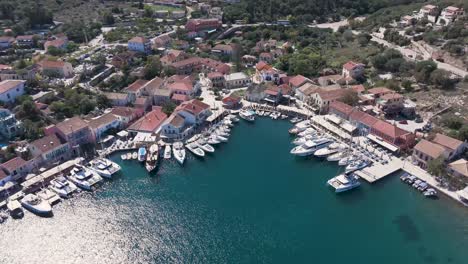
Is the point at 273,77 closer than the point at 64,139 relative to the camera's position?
No

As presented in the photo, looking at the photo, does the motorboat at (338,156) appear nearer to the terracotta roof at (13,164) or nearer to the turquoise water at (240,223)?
the turquoise water at (240,223)

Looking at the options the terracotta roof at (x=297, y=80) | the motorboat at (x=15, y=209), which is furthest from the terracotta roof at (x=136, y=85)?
the motorboat at (x=15, y=209)

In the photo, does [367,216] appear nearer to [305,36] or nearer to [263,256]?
[263,256]

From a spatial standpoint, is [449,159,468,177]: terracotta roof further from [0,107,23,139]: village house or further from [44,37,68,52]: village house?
[44,37,68,52]: village house

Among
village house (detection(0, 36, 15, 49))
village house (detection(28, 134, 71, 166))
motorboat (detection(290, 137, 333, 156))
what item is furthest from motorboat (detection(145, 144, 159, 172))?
village house (detection(0, 36, 15, 49))

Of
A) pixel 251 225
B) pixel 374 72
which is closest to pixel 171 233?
pixel 251 225

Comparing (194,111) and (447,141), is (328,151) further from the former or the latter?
(194,111)
